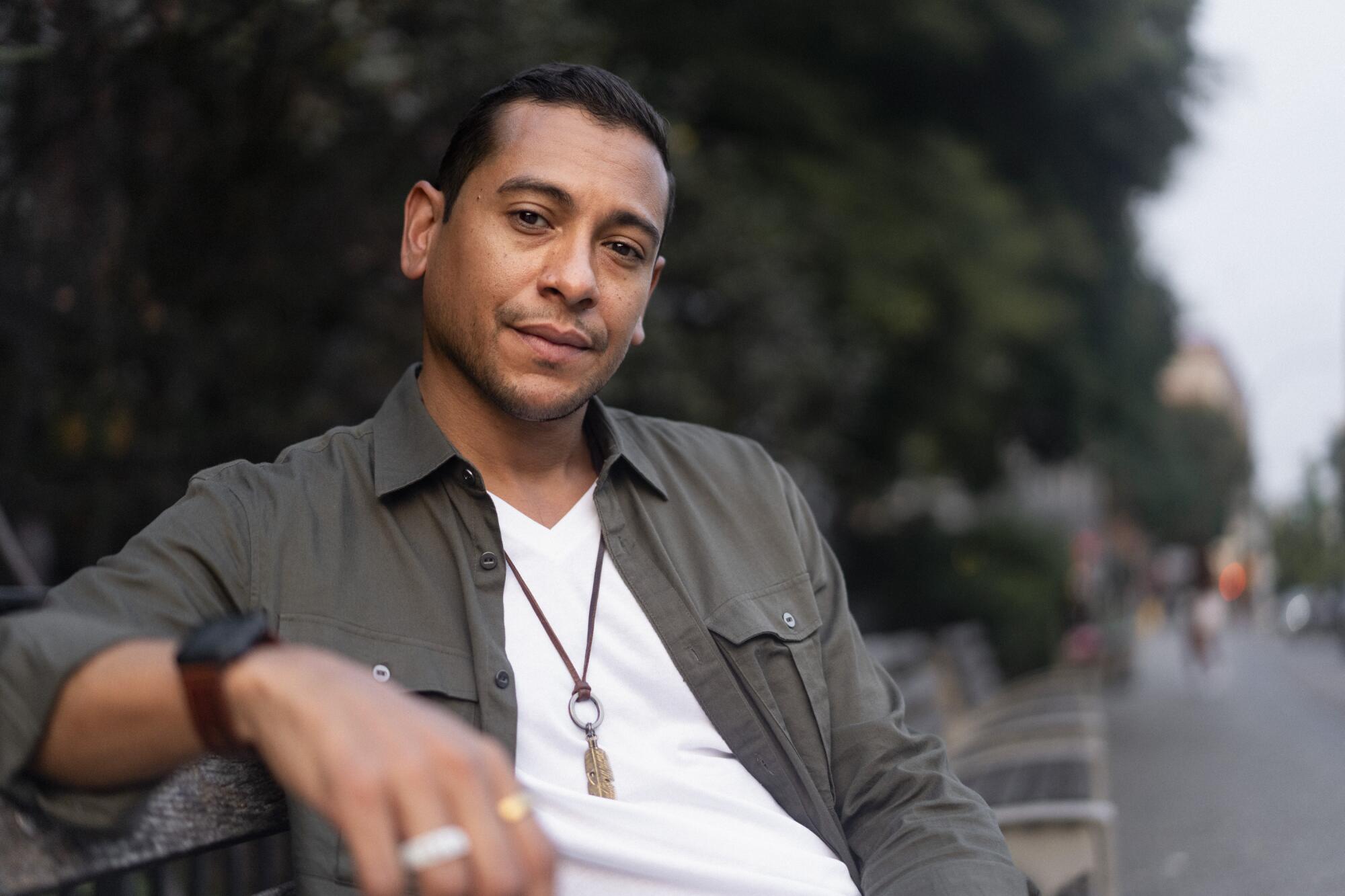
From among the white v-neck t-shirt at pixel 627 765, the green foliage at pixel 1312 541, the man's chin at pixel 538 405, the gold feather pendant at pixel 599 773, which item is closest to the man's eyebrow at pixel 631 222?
the man's chin at pixel 538 405

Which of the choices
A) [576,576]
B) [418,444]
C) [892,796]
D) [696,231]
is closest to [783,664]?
[892,796]

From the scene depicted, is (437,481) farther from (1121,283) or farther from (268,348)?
(1121,283)

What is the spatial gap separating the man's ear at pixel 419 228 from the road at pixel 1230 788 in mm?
4531

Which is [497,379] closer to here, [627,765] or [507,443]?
[507,443]

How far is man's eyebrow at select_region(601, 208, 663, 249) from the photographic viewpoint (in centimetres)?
243

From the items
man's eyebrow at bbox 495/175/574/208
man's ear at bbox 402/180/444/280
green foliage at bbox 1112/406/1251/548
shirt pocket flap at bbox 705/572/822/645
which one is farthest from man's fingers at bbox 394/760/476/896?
green foliage at bbox 1112/406/1251/548

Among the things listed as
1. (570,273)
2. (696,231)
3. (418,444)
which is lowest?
(418,444)

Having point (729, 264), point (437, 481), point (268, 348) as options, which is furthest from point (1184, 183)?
point (437, 481)

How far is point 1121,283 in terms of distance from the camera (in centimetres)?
1638

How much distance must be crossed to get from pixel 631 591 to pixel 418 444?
43 centimetres

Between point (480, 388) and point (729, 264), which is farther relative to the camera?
point (729, 264)

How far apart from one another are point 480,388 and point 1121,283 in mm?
15113

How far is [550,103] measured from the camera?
2432mm

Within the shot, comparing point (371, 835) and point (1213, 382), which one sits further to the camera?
point (1213, 382)
